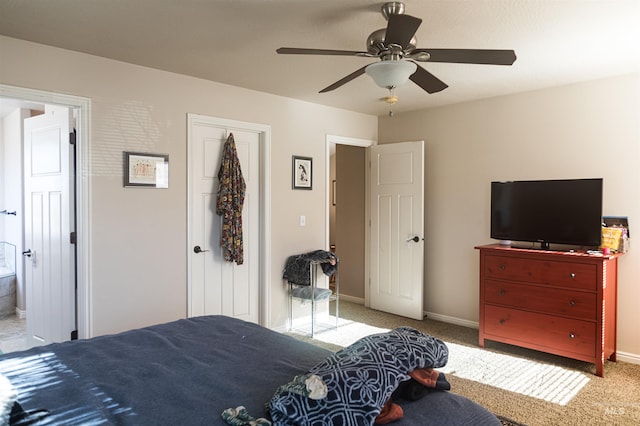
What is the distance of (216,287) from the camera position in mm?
4004

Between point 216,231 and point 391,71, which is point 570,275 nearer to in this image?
point 391,71

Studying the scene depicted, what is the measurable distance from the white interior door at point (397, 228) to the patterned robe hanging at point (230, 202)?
1926 millimetres

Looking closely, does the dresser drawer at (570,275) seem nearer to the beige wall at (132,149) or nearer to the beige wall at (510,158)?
the beige wall at (510,158)

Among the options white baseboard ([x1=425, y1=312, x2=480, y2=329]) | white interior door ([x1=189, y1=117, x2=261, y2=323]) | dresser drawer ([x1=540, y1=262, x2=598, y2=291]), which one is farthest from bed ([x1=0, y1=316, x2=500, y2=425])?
white baseboard ([x1=425, y1=312, x2=480, y2=329])

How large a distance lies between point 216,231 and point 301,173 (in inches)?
45.5

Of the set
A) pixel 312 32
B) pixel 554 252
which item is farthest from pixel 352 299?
pixel 312 32

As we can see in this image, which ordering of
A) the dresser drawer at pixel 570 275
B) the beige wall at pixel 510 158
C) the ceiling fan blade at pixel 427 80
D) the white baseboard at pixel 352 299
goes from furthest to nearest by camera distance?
the white baseboard at pixel 352 299
the beige wall at pixel 510 158
the dresser drawer at pixel 570 275
the ceiling fan blade at pixel 427 80

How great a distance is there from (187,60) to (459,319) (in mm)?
3820

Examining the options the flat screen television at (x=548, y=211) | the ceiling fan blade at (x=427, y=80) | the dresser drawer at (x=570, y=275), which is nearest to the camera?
the ceiling fan blade at (x=427, y=80)

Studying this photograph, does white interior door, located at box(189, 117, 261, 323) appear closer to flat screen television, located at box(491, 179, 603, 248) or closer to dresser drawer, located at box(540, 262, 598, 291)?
flat screen television, located at box(491, 179, 603, 248)

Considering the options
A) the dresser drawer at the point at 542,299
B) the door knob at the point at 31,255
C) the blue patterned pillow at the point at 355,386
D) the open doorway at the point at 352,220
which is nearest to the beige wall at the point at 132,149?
the door knob at the point at 31,255

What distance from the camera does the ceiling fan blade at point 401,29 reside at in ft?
6.18

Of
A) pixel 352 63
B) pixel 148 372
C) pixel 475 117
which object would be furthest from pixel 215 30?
pixel 475 117

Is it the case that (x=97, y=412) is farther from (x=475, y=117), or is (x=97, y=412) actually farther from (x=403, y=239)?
(x=475, y=117)
